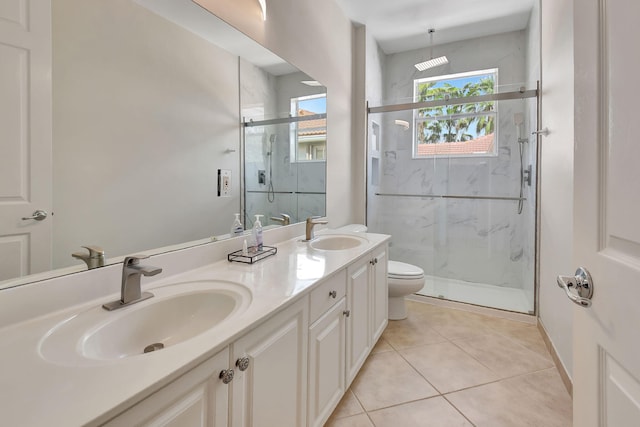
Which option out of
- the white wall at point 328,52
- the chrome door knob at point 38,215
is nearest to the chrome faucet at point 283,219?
the white wall at point 328,52

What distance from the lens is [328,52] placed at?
2.66 m

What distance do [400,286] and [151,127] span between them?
2177mm

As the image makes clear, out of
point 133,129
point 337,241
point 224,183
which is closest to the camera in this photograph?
point 133,129

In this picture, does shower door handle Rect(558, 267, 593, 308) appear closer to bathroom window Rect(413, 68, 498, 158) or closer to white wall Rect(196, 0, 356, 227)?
white wall Rect(196, 0, 356, 227)

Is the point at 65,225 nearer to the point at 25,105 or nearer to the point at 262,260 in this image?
the point at 25,105

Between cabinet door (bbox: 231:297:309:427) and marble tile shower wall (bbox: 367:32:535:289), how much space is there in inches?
97.9

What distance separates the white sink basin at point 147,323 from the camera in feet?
2.53

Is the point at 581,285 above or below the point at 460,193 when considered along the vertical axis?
below

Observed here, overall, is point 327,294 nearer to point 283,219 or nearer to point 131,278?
point 131,278

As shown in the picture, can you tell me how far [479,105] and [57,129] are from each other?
3551 mm

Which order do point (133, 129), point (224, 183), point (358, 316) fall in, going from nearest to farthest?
point (133, 129) < point (224, 183) < point (358, 316)

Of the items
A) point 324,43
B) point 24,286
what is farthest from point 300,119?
point 24,286

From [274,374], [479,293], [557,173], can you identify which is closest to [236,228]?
[274,374]

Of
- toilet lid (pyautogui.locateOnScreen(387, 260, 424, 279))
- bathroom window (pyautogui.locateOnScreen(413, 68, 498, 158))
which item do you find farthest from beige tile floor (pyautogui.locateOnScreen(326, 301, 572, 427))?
bathroom window (pyautogui.locateOnScreen(413, 68, 498, 158))
